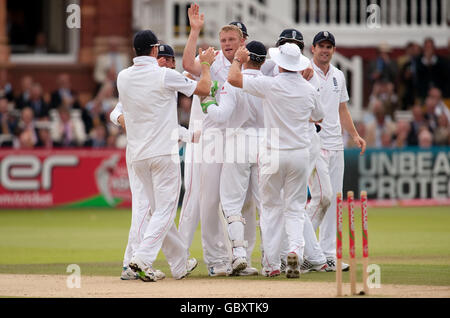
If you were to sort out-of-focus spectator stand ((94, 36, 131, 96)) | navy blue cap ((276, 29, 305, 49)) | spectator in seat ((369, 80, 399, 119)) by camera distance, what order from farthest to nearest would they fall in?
out-of-focus spectator stand ((94, 36, 131, 96))
spectator in seat ((369, 80, 399, 119))
navy blue cap ((276, 29, 305, 49))

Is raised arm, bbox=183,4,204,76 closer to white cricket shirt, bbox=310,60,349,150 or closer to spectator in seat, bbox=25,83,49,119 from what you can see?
white cricket shirt, bbox=310,60,349,150

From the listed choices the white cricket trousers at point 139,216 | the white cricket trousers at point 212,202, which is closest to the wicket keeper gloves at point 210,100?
the white cricket trousers at point 212,202

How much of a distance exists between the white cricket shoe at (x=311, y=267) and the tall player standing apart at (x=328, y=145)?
178mm

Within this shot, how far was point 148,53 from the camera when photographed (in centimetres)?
1130

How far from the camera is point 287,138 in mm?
11406

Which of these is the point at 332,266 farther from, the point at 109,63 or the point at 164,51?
the point at 109,63

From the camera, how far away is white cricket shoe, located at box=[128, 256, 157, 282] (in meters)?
11.0

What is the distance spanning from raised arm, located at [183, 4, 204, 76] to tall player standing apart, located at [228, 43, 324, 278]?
2.08 feet

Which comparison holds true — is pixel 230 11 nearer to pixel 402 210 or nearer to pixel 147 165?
pixel 402 210

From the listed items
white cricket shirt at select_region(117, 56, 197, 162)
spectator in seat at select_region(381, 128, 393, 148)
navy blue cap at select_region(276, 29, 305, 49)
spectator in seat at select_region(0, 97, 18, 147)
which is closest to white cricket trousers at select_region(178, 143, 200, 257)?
white cricket shirt at select_region(117, 56, 197, 162)

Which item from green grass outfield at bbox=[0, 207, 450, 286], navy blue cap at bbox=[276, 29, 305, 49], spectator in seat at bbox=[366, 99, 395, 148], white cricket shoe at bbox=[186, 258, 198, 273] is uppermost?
navy blue cap at bbox=[276, 29, 305, 49]

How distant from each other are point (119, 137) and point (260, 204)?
11640 millimetres

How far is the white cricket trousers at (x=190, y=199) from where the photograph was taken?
12.1m

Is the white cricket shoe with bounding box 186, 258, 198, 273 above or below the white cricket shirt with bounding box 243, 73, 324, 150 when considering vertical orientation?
below
